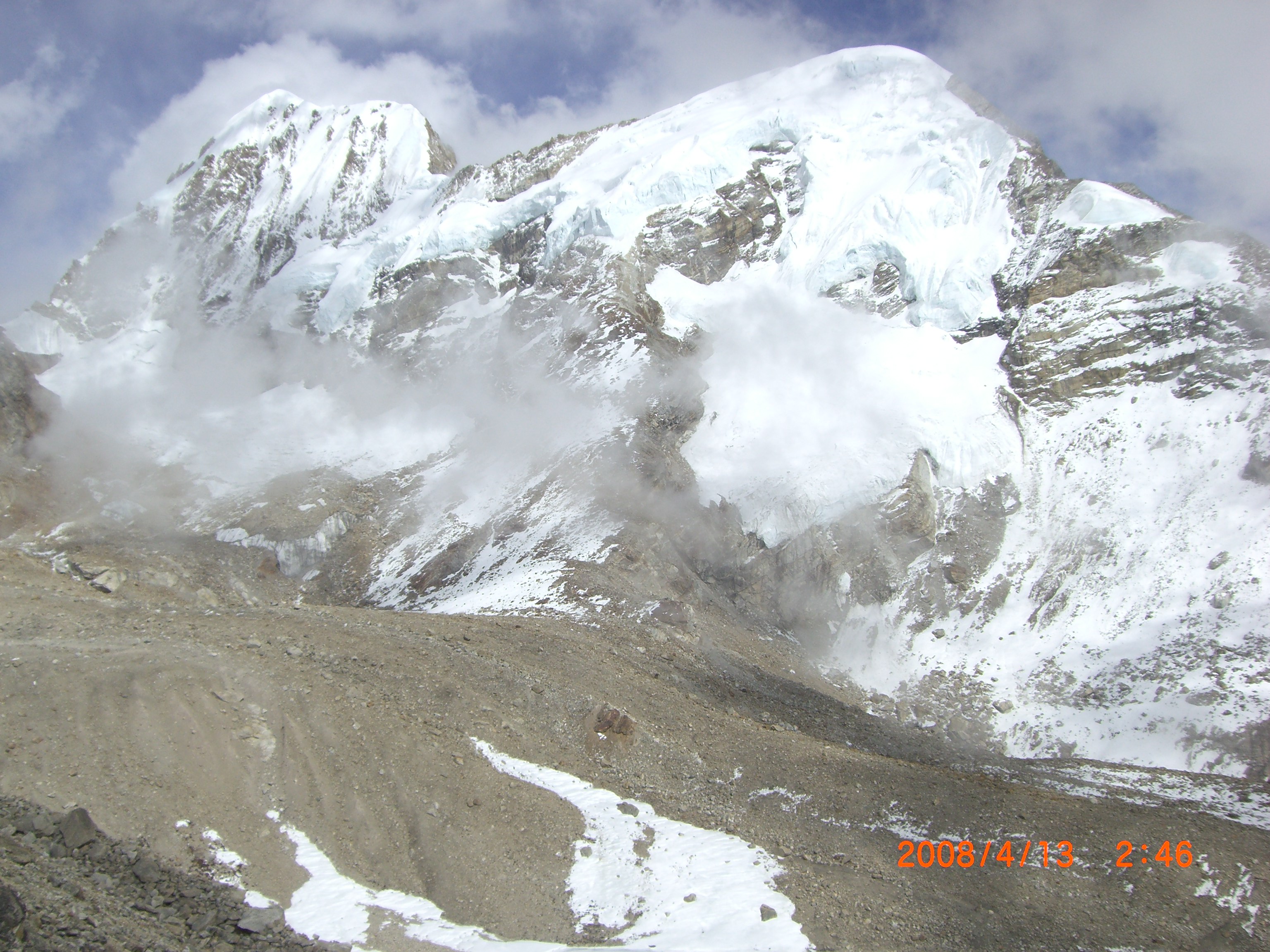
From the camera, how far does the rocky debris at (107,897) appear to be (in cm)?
916

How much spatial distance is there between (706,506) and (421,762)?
2560cm

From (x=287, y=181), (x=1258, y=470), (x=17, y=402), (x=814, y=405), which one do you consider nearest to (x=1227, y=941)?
(x=1258, y=470)

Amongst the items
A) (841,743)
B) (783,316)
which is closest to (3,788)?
(841,743)

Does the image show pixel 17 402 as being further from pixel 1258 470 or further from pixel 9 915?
pixel 1258 470

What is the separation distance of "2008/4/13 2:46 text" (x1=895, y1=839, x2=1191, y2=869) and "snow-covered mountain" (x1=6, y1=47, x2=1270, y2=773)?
1156 centimetres

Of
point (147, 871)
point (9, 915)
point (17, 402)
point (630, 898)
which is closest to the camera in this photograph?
point (9, 915)

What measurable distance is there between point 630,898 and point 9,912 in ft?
29.5

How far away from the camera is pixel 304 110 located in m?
91.1

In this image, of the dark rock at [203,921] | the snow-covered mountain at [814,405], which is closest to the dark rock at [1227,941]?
the snow-covered mountain at [814,405]

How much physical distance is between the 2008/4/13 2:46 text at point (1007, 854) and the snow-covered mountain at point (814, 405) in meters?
11.6

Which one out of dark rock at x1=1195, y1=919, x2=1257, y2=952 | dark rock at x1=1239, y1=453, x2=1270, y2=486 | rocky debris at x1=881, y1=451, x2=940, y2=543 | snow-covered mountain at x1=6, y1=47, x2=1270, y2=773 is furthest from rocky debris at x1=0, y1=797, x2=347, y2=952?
dark rock at x1=1239, y1=453, x2=1270, y2=486

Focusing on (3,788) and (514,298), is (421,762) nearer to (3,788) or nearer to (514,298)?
(3,788)

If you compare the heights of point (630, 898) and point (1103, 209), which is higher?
point (1103, 209)

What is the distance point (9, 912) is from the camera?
8.41m
